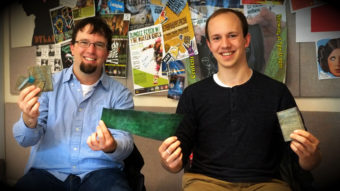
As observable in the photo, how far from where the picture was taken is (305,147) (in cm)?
87

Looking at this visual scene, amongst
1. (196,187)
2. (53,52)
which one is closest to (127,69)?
(53,52)

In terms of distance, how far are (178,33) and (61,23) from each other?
882mm

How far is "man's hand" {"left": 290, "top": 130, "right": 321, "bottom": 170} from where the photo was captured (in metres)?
0.84

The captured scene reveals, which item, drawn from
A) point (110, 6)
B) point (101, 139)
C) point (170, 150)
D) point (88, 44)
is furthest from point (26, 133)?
point (110, 6)

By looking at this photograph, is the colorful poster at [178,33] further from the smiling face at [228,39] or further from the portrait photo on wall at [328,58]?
the portrait photo on wall at [328,58]

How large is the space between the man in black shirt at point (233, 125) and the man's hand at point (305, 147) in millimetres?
52

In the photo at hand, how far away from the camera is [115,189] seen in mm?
1062

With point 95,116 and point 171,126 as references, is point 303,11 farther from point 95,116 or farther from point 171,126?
point 95,116

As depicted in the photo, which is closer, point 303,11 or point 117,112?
point 117,112

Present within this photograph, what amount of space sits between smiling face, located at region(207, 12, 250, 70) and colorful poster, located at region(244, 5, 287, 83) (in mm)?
379

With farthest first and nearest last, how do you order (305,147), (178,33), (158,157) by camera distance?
1. (158,157)
2. (178,33)
3. (305,147)

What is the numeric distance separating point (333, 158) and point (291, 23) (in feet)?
2.24

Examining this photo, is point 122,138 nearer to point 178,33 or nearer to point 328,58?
point 178,33

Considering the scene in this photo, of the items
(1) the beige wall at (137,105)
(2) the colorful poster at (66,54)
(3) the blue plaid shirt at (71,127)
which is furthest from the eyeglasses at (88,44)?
(2) the colorful poster at (66,54)
